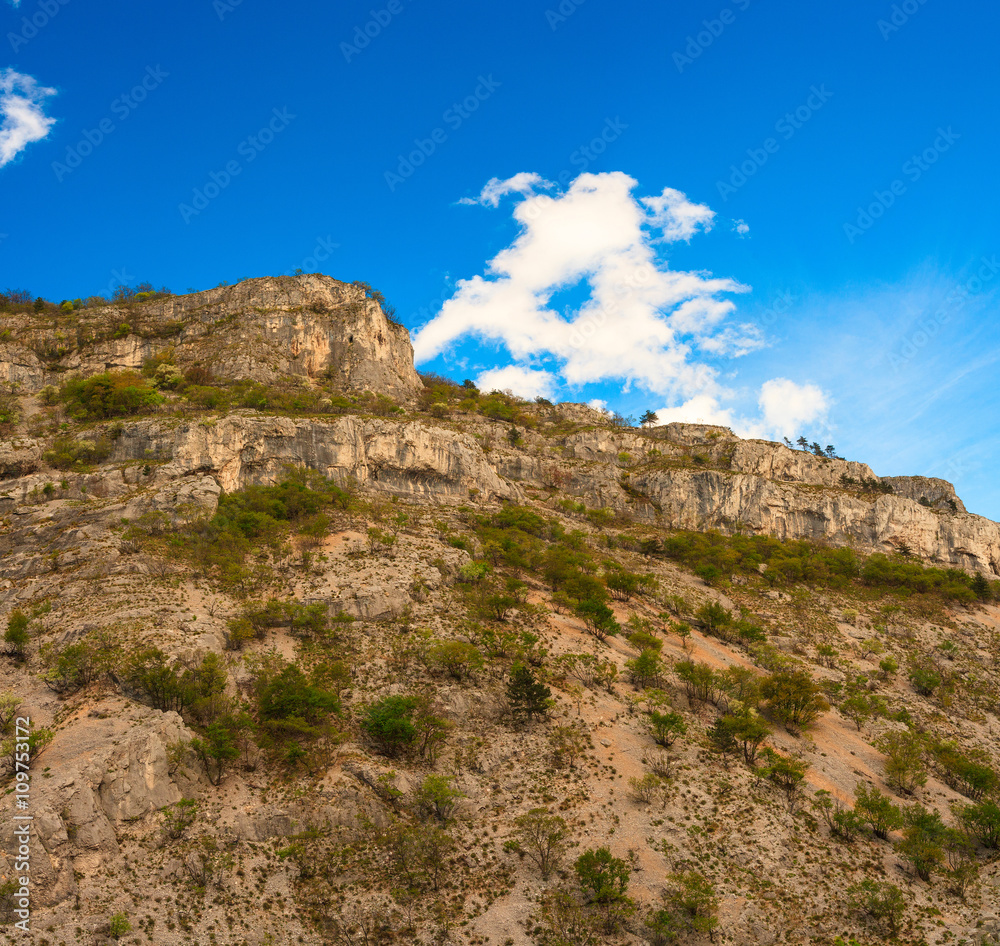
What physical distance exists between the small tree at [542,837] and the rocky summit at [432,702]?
178mm

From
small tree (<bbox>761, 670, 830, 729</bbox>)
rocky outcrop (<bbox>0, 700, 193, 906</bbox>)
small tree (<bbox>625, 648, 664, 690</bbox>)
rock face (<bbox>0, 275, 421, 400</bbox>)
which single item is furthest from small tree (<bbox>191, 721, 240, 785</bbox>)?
rock face (<bbox>0, 275, 421, 400</bbox>)

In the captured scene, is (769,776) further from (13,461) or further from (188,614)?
(13,461)

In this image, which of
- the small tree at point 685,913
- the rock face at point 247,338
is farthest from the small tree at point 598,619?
the rock face at point 247,338

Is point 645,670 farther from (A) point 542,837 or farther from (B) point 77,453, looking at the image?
(B) point 77,453

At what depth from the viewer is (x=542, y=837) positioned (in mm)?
34344

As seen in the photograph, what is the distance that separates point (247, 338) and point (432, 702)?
3076 inches

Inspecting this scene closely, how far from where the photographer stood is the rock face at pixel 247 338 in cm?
9781

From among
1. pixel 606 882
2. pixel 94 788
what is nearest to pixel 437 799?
pixel 606 882

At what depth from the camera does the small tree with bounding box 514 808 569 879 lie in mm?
33219

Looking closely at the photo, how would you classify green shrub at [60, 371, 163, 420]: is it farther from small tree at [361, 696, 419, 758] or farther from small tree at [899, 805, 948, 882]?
small tree at [899, 805, 948, 882]

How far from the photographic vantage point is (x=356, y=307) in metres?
115

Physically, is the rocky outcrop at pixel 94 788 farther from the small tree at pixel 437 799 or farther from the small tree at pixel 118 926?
the small tree at pixel 437 799

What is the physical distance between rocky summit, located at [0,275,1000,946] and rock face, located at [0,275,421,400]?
19.0ft

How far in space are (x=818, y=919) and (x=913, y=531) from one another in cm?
7789
